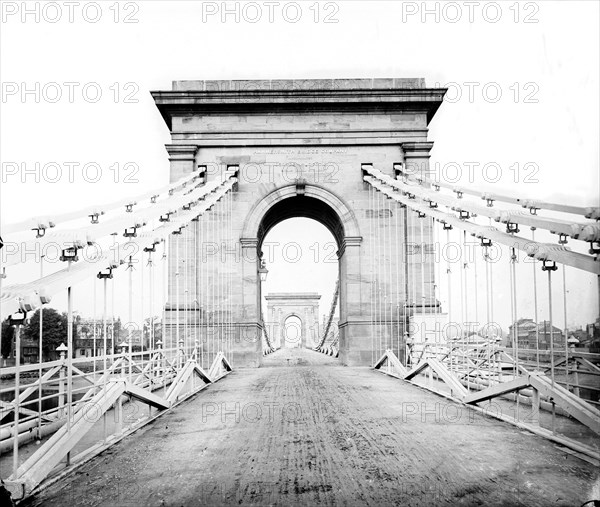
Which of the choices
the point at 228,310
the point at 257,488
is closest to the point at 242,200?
the point at 228,310

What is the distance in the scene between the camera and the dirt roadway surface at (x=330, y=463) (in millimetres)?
4254

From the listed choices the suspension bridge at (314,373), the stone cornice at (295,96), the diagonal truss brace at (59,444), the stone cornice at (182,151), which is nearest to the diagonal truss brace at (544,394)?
the suspension bridge at (314,373)

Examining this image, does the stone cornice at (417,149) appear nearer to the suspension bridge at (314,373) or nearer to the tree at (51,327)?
the suspension bridge at (314,373)

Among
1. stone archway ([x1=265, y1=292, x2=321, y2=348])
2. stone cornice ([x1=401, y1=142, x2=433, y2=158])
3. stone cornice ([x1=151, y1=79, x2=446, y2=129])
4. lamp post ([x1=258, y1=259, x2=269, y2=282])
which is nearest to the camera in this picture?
stone cornice ([x1=151, y1=79, x2=446, y2=129])

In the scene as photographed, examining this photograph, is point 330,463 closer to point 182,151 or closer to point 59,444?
point 59,444

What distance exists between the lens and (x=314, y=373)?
14883mm

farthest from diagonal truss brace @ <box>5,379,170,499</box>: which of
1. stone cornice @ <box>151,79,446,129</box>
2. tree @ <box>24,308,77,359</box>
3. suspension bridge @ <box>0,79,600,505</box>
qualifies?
tree @ <box>24,308,77,359</box>

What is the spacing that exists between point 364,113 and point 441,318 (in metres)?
6.20

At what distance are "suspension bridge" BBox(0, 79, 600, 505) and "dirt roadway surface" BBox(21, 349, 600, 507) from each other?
1.1 inches

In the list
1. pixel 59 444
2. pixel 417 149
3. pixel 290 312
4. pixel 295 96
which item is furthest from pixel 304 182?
pixel 290 312

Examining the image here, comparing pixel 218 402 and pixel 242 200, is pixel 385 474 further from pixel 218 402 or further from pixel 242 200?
pixel 242 200

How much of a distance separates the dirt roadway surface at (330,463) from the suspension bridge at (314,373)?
27mm

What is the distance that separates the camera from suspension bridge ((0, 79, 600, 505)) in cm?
464

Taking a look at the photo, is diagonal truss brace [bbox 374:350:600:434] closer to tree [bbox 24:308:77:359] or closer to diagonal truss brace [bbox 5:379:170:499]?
diagonal truss brace [bbox 5:379:170:499]
